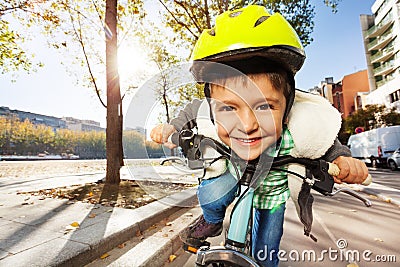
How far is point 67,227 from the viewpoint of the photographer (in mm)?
3707

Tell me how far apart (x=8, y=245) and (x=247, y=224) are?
3.01 meters

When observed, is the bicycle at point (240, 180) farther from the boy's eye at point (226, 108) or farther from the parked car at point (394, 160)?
the parked car at point (394, 160)

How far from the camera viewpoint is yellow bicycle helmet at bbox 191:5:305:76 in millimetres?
1212

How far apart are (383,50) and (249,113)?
158ft

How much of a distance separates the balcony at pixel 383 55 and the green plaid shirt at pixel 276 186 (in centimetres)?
4491

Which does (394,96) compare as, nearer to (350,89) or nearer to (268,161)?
(350,89)

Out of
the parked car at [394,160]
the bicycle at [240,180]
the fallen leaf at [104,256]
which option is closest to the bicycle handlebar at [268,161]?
the bicycle at [240,180]

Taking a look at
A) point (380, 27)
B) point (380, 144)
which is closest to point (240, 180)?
point (380, 144)

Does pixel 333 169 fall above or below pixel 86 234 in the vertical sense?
above

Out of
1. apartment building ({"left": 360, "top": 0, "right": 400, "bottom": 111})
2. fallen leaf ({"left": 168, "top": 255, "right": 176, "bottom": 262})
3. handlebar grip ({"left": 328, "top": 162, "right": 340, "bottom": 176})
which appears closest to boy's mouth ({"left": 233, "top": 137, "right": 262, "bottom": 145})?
handlebar grip ({"left": 328, "top": 162, "right": 340, "bottom": 176})

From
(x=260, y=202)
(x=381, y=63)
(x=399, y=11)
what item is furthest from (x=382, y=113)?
(x=260, y=202)

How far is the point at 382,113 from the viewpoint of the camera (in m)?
26.9

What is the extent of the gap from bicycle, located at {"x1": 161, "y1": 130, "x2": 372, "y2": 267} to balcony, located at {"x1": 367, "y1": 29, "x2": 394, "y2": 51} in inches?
1779

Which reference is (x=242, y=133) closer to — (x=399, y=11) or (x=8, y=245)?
(x=8, y=245)
